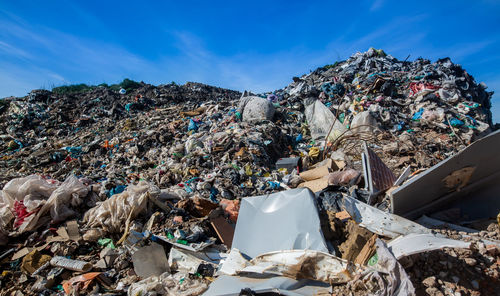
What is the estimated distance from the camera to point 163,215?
3264mm

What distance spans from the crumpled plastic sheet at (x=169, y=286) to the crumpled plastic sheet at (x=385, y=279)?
125 cm

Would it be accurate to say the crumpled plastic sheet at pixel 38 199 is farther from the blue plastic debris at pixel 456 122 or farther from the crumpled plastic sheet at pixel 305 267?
the blue plastic debris at pixel 456 122

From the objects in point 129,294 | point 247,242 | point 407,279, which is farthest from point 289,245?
point 129,294

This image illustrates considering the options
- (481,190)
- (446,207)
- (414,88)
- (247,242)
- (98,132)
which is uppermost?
(414,88)

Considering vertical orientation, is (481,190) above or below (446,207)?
above

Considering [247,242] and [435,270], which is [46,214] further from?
[435,270]

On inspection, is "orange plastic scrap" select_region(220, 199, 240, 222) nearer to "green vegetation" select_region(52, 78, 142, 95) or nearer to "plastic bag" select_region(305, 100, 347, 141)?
"plastic bag" select_region(305, 100, 347, 141)

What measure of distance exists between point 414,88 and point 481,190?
20.2 ft

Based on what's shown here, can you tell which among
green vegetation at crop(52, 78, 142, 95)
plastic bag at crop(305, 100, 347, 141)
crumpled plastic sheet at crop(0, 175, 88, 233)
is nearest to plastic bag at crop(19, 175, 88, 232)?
crumpled plastic sheet at crop(0, 175, 88, 233)

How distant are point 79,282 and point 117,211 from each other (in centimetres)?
91

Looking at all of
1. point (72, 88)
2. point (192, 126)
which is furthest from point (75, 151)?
point (72, 88)

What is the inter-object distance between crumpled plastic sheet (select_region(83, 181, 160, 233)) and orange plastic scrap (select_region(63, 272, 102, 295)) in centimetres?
67

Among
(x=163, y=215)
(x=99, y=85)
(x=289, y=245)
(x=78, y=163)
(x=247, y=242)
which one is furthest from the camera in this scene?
(x=99, y=85)

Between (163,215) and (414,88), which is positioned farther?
(414,88)
